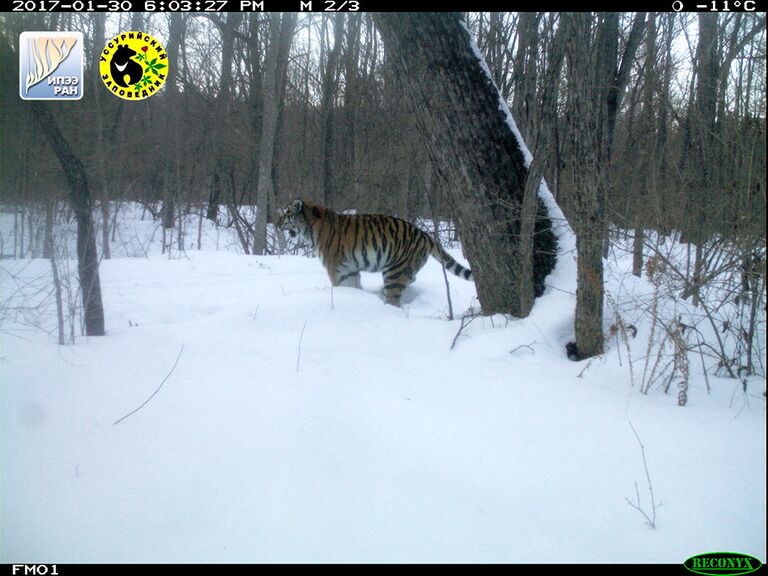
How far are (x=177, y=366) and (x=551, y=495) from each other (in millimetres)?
2491

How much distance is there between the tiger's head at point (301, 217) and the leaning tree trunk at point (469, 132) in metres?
3.17

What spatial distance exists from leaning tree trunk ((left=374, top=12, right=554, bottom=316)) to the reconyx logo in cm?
293

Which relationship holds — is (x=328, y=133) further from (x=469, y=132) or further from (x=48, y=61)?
(x=48, y=61)

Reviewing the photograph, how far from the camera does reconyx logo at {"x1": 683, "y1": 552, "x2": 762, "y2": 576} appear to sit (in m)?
1.96

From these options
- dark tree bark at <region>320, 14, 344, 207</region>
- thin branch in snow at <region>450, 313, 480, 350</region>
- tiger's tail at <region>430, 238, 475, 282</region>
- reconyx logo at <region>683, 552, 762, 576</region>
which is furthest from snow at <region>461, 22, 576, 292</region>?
dark tree bark at <region>320, 14, 344, 207</region>

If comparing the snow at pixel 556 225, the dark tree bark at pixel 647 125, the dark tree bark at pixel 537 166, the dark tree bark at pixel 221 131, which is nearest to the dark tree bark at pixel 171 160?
the dark tree bark at pixel 221 131

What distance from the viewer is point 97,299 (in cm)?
434

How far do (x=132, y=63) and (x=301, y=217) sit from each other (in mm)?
4600

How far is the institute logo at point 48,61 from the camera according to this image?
10.4 feet

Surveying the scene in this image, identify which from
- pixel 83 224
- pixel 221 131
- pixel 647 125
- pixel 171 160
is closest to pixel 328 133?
pixel 221 131

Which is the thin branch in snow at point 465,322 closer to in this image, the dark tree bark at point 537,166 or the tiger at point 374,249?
the dark tree bark at point 537,166

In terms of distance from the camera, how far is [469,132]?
16.0 ft

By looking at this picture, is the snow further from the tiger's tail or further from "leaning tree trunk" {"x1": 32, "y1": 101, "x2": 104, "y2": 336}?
"leaning tree trunk" {"x1": 32, "y1": 101, "x2": 104, "y2": 336}

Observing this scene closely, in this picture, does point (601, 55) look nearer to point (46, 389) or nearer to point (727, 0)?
point (727, 0)
